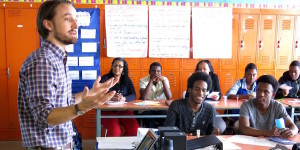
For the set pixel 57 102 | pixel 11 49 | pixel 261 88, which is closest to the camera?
pixel 57 102

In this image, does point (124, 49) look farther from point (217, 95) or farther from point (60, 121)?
point (60, 121)

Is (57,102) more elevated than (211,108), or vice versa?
(57,102)

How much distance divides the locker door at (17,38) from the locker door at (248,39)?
3752mm

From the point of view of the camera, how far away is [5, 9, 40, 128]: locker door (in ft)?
15.1

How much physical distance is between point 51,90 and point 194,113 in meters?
1.69

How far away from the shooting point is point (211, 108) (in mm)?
2682

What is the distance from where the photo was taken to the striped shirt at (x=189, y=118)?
258cm

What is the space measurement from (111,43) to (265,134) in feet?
10.8

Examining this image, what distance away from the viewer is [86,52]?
4820 mm

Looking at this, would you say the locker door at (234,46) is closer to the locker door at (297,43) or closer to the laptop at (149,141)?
the locker door at (297,43)

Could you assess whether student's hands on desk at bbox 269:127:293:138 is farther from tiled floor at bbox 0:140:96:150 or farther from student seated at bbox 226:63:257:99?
tiled floor at bbox 0:140:96:150

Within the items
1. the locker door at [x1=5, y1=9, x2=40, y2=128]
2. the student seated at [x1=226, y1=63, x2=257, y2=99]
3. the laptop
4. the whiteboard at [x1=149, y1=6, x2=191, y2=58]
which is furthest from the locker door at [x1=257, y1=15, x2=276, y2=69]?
the laptop

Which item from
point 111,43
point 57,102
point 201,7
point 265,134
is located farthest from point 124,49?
point 57,102

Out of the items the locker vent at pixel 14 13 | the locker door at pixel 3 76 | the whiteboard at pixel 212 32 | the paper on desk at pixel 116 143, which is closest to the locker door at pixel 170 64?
the whiteboard at pixel 212 32
